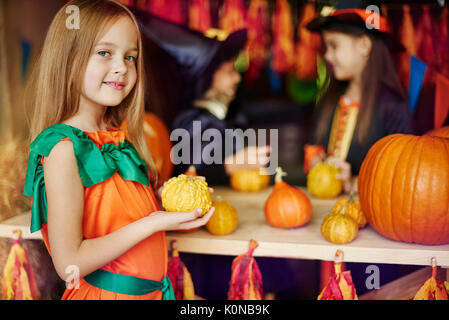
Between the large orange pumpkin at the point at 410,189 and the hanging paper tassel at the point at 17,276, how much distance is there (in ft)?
4.49

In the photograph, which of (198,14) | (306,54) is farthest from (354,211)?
(306,54)

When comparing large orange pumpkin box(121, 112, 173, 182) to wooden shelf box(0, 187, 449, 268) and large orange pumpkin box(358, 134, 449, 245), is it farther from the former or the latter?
large orange pumpkin box(358, 134, 449, 245)

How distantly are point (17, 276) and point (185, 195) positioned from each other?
2.69ft

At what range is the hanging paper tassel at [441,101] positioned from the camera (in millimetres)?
1846

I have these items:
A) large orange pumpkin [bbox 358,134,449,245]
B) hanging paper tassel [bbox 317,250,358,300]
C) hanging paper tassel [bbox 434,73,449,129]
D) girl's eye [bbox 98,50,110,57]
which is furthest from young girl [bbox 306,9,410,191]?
girl's eye [bbox 98,50,110,57]

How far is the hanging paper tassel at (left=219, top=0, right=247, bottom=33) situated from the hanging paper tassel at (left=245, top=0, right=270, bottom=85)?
0.11 m

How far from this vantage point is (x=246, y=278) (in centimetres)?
149

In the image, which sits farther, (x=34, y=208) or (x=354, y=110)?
(x=354, y=110)

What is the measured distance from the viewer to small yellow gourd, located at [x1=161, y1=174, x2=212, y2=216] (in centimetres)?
123

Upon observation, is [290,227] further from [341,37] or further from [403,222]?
[341,37]

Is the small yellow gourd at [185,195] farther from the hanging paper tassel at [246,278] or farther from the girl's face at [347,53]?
the girl's face at [347,53]

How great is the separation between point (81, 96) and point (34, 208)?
1.23ft

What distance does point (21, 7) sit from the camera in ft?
6.09
